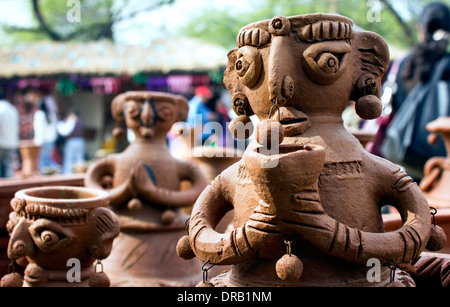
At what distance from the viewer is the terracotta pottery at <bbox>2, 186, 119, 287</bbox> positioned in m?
2.37

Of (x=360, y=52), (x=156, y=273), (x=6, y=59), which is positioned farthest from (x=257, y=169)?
(x=6, y=59)

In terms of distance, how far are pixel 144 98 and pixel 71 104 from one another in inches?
394

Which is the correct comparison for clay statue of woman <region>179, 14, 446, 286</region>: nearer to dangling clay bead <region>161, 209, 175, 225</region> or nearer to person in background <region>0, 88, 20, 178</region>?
dangling clay bead <region>161, 209, 175, 225</region>

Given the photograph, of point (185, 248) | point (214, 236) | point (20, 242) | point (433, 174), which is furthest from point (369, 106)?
point (433, 174)

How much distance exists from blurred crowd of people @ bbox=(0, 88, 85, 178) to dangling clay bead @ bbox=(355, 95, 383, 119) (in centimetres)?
588

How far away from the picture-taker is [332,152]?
5.82 ft

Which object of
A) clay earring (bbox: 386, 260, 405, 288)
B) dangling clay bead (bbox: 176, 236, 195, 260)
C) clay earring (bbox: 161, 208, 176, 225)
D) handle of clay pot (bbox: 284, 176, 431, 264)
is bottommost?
clay earring (bbox: 161, 208, 176, 225)

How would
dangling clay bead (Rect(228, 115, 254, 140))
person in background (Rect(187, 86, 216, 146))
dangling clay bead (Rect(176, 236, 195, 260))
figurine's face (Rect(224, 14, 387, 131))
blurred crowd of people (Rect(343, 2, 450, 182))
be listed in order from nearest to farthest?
1. figurine's face (Rect(224, 14, 387, 131))
2. dangling clay bead (Rect(176, 236, 195, 260))
3. dangling clay bead (Rect(228, 115, 254, 140))
4. blurred crowd of people (Rect(343, 2, 450, 182))
5. person in background (Rect(187, 86, 216, 146))

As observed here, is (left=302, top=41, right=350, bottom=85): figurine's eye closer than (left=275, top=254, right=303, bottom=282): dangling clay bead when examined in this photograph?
No

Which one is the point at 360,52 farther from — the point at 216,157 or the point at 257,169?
the point at 216,157

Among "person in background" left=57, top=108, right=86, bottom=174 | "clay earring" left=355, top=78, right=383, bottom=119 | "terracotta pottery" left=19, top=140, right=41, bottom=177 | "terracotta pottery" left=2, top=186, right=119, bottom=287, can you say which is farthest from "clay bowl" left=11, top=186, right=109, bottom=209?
"person in background" left=57, top=108, right=86, bottom=174

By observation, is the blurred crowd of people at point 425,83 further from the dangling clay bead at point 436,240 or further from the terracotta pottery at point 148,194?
the dangling clay bead at point 436,240

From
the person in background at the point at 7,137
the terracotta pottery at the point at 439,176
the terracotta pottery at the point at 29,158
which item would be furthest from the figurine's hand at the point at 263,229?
the person in background at the point at 7,137

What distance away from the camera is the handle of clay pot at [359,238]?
1.55 m
